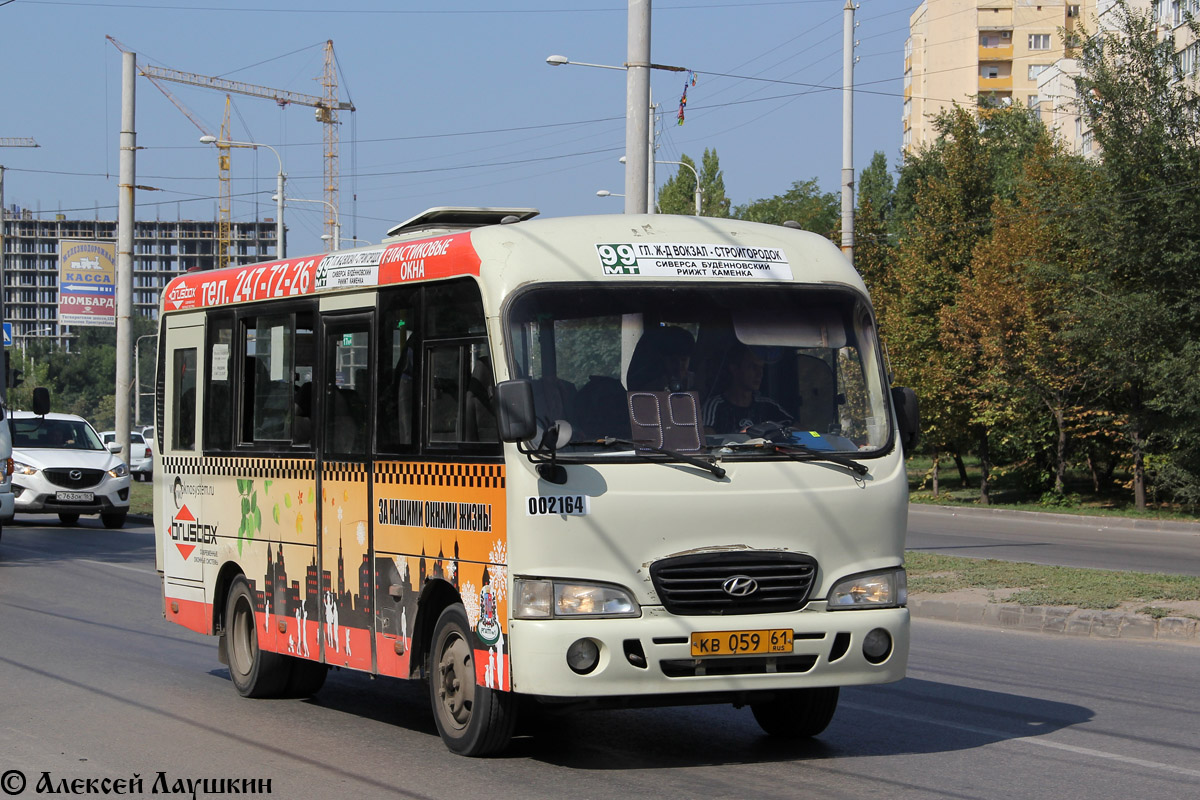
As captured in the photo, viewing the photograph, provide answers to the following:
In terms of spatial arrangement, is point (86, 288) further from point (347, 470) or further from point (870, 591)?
point (870, 591)

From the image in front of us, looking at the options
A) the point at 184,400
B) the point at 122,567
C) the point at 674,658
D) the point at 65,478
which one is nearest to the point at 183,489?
the point at 184,400

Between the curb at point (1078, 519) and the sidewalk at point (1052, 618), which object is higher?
the sidewalk at point (1052, 618)

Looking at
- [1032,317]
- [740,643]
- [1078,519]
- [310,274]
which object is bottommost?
[1078,519]

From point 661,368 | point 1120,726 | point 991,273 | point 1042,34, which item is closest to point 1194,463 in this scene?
point 991,273

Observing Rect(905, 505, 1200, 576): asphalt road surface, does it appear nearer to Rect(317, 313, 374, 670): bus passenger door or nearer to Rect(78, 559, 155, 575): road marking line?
Rect(78, 559, 155, 575): road marking line

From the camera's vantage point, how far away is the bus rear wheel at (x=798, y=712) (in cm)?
797

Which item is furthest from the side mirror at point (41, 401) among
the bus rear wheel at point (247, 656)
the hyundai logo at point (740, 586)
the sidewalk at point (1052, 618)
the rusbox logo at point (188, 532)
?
the hyundai logo at point (740, 586)

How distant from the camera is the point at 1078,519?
31266 millimetres

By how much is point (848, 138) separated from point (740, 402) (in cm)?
2224

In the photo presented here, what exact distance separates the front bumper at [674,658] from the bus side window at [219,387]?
13.4 feet

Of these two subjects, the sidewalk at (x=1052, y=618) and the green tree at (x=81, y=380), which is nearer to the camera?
the sidewalk at (x=1052, y=618)

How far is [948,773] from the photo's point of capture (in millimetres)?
7148

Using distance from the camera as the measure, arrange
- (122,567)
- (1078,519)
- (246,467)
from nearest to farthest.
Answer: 1. (246,467)
2. (122,567)
3. (1078,519)

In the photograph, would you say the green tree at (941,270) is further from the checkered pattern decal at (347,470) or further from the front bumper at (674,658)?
the front bumper at (674,658)
